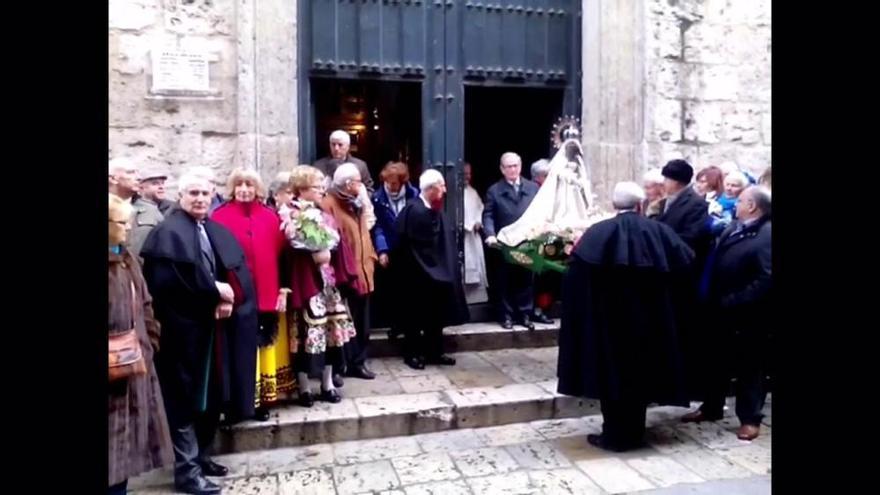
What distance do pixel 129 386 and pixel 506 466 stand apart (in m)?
2.22

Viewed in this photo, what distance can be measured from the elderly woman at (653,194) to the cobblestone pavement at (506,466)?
1668 millimetres

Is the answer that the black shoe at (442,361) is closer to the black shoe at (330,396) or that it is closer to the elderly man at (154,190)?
the black shoe at (330,396)

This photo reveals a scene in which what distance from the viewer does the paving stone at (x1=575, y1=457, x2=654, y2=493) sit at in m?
4.25

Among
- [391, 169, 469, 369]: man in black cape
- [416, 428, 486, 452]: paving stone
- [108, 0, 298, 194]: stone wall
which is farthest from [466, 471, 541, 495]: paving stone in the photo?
[108, 0, 298, 194]: stone wall

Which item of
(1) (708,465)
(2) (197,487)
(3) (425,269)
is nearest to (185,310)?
(2) (197,487)

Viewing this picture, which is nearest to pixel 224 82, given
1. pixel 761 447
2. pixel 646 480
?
pixel 646 480

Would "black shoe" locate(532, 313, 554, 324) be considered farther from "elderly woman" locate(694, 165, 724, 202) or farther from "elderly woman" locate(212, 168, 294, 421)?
"elderly woman" locate(212, 168, 294, 421)

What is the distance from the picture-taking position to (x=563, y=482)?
14.3 feet

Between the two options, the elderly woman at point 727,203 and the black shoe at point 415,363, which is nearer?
the elderly woman at point 727,203

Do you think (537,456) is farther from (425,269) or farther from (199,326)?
(199,326)

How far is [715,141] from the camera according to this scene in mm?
7723

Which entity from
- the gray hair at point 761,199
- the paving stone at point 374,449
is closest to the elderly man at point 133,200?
the paving stone at point 374,449

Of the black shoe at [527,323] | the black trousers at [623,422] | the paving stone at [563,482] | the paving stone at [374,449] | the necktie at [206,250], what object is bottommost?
the paving stone at [563,482]

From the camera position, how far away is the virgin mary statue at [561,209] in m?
5.71
